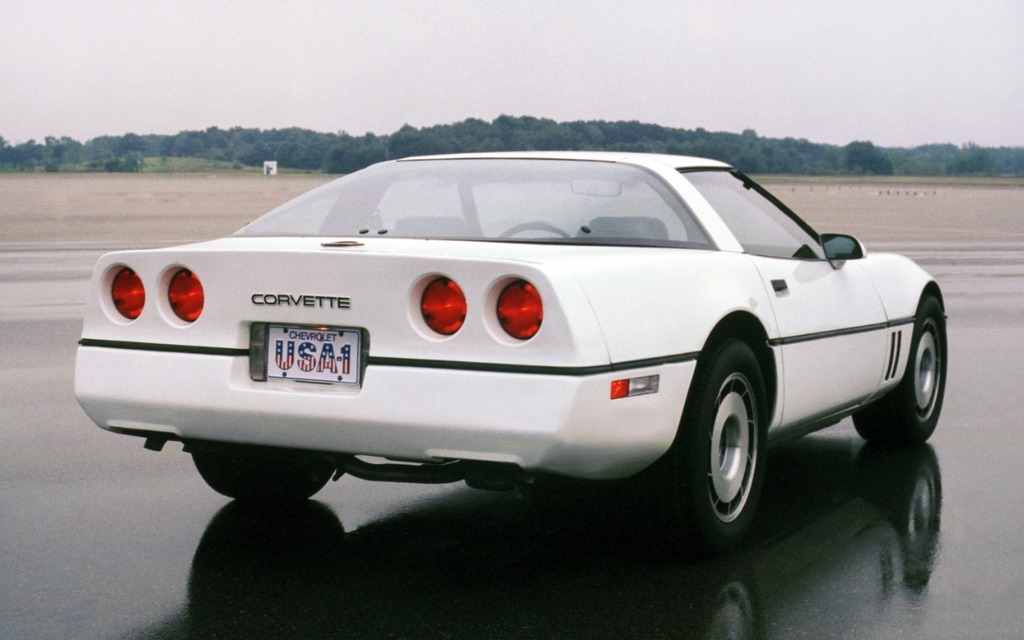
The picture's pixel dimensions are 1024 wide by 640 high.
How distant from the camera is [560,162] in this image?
17.5 ft

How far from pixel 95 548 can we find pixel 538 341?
1851 millimetres

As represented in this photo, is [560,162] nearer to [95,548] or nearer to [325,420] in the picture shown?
[325,420]

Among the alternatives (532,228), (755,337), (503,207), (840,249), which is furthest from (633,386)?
(840,249)

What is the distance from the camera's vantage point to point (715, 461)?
4.74 metres

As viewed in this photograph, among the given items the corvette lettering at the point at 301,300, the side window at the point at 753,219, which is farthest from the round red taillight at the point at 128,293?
the side window at the point at 753,219

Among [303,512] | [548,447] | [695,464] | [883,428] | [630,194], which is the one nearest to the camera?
[548,447]

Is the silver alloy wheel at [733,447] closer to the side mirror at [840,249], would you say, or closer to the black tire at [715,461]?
the black tire at [715,461]

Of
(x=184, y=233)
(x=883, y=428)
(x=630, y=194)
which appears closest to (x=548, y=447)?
(x=630, y=194)

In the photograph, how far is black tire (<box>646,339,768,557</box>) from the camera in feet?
15.0

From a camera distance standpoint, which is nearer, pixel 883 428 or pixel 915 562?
pixel 915 562

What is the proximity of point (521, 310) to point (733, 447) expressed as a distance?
1209mm

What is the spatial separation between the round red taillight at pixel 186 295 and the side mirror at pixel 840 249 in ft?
8.92

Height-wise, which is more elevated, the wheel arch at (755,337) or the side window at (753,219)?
the side window at (753,219)

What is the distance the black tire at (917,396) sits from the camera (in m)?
6.80
